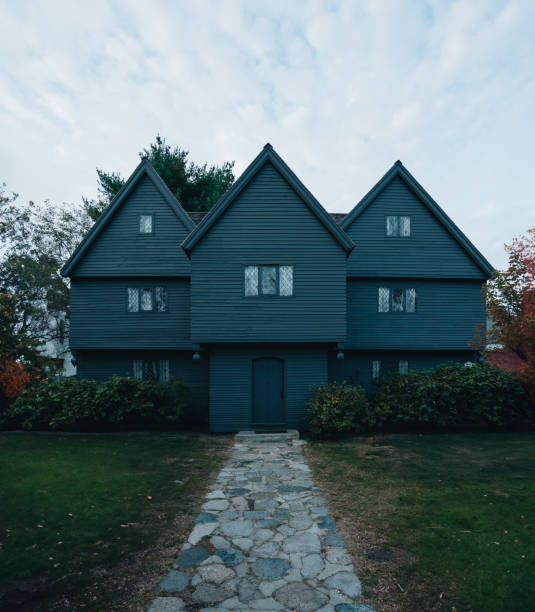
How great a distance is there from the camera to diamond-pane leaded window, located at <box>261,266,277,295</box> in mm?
14609

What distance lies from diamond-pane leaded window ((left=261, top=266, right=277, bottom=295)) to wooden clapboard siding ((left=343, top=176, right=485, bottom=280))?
482cm

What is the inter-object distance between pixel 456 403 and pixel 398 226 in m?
8.64

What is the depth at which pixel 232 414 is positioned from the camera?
48.8 feet

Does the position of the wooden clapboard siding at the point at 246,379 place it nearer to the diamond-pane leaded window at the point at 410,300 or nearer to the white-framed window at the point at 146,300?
the white-framed window at the point at 146,300

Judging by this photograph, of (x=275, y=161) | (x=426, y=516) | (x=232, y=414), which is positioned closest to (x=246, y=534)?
(x=426, y=516)

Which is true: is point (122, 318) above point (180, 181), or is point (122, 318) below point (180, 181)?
below

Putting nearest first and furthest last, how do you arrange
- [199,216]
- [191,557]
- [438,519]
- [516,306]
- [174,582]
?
[174,582] → [191,557] → [438,519] → [516,306] → [199,216]

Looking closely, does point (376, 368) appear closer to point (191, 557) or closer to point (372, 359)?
point (372, 359)

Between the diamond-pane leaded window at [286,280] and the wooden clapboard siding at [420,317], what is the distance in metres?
4.36

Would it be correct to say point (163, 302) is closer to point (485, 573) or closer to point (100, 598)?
point (100, 598)

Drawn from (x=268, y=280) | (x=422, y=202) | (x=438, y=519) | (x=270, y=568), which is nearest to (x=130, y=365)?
(x=268, y=280)

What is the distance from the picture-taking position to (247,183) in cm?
1471

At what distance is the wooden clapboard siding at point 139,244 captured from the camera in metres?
17.6

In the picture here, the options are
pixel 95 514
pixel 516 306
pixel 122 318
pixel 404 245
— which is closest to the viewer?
pixel 95 514
